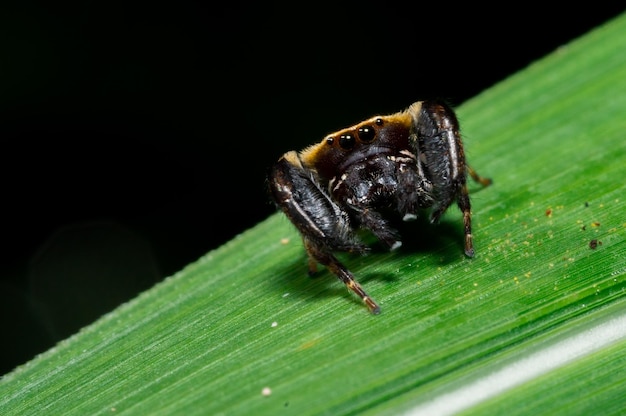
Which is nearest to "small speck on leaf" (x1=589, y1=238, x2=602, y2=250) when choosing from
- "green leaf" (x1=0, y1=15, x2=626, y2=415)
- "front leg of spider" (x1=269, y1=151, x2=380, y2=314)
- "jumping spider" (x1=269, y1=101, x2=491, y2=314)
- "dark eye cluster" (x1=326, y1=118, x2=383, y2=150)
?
"green leaf" (x1=0, y1=15, x2=626, y2=415)

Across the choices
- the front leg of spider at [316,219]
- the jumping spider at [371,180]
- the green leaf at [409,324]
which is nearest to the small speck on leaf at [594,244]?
the green leaf at [409,324]

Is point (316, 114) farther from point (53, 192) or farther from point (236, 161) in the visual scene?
point (53, 192)

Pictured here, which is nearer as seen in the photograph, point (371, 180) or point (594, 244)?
point (594, 244)

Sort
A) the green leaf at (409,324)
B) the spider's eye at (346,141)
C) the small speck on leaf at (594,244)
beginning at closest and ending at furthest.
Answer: the green leaf at (409,324) → the small speck on leaf at (594,244) → the spider's eye at (346,141)

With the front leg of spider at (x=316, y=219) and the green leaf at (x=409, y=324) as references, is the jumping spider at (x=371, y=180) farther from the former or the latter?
the green leaf at (x=409, y=324)

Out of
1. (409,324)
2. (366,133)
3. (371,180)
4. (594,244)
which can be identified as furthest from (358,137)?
(594,244)

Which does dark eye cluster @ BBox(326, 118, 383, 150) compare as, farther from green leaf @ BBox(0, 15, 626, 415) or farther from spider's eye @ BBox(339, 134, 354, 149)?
green leaf @ BBox(0, 15, 626, 415)

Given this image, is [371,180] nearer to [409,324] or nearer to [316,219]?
Answer: [316,219]
